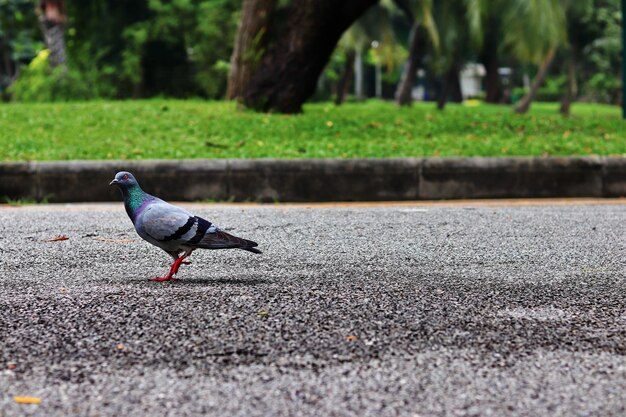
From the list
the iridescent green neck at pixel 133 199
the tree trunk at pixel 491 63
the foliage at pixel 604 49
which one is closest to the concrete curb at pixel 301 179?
the iridescent green neck at pixel 133 199

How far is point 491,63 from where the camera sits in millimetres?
49656

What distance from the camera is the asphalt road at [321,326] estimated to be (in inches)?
119

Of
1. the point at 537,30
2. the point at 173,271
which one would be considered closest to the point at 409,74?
the point at 537,30

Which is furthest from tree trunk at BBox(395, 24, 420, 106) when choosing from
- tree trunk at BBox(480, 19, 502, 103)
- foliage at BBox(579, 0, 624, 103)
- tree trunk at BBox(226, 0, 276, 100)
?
tree trunk at BBox(226, 0, 276, 100)

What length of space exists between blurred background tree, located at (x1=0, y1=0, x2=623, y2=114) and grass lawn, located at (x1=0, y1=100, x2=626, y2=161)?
3.52ft

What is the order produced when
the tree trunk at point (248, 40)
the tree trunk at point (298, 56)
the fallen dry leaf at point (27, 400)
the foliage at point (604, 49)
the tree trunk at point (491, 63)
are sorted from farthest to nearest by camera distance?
the tree trunk at point (491, 63), the foliage at point (604, 49), the tree trunk at point (248, 40), the tree trunk at point (298, 56), the fallen dry leaf at point (27, 400)

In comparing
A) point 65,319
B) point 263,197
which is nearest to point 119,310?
point 65,319

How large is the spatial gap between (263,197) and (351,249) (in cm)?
366

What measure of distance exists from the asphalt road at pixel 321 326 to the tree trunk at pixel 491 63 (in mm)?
37537

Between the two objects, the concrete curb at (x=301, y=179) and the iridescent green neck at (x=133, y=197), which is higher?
the iridescent green neck at (x=133, y=197)

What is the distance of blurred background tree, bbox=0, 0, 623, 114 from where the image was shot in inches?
590

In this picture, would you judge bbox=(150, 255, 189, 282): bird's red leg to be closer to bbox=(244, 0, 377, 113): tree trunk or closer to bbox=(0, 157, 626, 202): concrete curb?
bbox=(0, 157, 626, 202): concrete curb

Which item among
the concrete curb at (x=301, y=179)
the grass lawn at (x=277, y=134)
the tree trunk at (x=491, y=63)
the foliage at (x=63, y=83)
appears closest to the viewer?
the concrete curb at (x=301, y=179)

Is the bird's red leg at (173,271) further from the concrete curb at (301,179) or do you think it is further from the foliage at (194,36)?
the foliage at (194,36)
